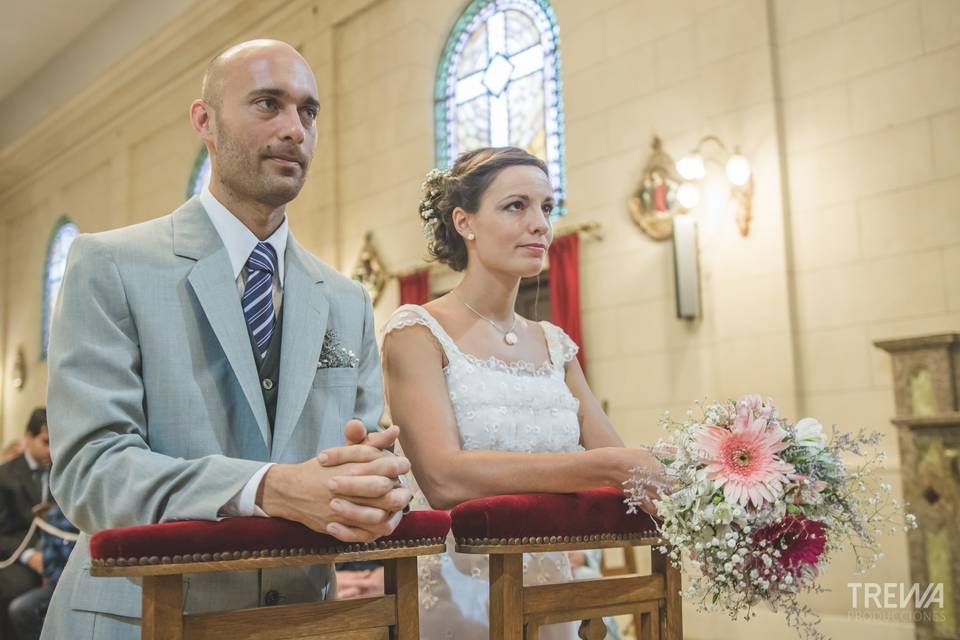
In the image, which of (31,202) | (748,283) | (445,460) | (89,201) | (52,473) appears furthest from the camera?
(31,202)

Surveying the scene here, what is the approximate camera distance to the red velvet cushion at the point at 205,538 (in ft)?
4.75

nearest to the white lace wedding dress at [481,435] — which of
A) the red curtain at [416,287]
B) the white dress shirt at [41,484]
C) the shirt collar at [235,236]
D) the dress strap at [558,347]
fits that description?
the dress strap at [558,347]

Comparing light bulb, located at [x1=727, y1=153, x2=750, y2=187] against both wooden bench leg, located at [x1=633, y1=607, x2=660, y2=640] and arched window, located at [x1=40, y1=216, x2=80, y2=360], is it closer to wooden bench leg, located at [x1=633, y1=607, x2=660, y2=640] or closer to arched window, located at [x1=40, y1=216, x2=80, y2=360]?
wooden bench leg, located at [x1=633, y1=607, x2=660, y2=640]

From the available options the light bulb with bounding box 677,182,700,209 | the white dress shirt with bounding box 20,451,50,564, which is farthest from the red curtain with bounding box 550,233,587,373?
the white dress shirt with bounding box 20,451,50,564

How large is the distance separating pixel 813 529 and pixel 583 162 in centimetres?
674

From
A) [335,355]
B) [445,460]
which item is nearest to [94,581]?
[335,355]

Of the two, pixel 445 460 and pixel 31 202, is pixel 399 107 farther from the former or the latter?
pixel 31 202

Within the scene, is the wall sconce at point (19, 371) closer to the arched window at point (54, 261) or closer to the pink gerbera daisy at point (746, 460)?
the arched window at point (54, 261)

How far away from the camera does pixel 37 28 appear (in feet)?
47.1

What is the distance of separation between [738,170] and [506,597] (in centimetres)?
566

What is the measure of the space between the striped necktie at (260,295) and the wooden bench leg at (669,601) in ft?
3.36

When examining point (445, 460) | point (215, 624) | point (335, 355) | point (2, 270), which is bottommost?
point (215, 624)

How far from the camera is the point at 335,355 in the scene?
197 cm

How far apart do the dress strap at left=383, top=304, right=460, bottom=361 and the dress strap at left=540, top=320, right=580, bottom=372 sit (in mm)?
380
